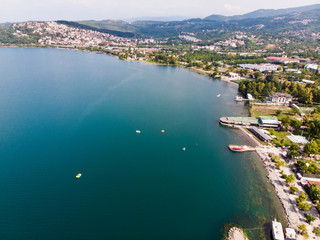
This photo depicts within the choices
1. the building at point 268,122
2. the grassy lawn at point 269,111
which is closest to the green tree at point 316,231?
the building at point 268,122

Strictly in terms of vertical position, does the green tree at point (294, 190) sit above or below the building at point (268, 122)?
below

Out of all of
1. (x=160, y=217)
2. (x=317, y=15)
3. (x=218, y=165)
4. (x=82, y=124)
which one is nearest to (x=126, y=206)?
(x=160, y=217)

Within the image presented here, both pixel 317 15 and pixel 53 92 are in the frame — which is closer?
pixel 53 92

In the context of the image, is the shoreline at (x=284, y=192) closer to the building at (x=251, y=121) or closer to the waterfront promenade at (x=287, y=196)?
the waterfront promenade at (x=287, y=196)

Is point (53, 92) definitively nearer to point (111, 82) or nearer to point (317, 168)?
point (111, 82)

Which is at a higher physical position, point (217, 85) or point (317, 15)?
point (317, 15)

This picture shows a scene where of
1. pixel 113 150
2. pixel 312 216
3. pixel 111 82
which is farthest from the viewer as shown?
pixel 111 82

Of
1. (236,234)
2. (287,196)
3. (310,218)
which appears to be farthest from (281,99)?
(236,234)
